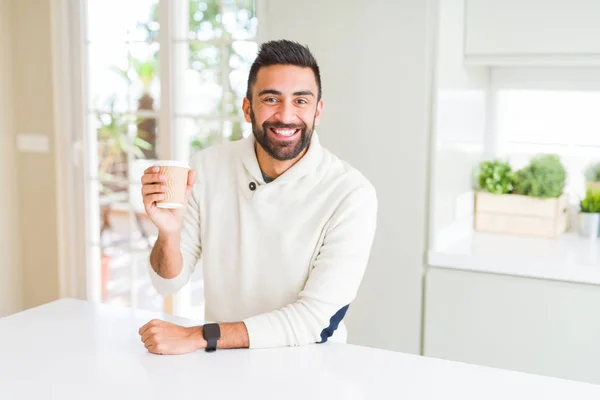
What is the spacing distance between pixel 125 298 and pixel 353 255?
2462 millimetres

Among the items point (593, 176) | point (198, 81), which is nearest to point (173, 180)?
point (198, 81)

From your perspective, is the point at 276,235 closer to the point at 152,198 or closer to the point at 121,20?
the point at 152,198

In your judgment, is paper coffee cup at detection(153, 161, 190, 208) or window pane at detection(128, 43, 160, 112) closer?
paper coffee cup at detection(153, 161, 190, 208)

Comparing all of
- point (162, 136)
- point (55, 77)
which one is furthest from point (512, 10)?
point (55, 77)

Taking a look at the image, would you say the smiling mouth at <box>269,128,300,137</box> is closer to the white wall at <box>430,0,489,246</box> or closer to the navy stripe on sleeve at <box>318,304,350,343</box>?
the navy stripe on sleeve at <box>318,304,350,343</box>

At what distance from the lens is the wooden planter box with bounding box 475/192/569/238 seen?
2.98 metres

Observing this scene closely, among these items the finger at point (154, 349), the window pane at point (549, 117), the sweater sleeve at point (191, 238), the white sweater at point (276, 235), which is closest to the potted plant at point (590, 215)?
the window pane at point (549, 117)

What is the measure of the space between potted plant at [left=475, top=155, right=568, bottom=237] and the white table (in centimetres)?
158

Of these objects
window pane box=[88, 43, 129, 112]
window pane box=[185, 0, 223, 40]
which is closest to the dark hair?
window pane box=[185, 0, 223, 40]

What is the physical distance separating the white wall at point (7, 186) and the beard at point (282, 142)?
7.71ft

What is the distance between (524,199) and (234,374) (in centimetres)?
186

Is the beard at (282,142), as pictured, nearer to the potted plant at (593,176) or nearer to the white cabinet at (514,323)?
the white cabinet at (514,323)

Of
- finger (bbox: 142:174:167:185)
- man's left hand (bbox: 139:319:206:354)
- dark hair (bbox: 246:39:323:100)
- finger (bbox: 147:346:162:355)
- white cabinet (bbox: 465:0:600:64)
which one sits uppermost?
white cabinet (bbox: 465:0:600:64)

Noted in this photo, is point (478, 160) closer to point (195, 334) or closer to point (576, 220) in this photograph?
point (576, 220)
